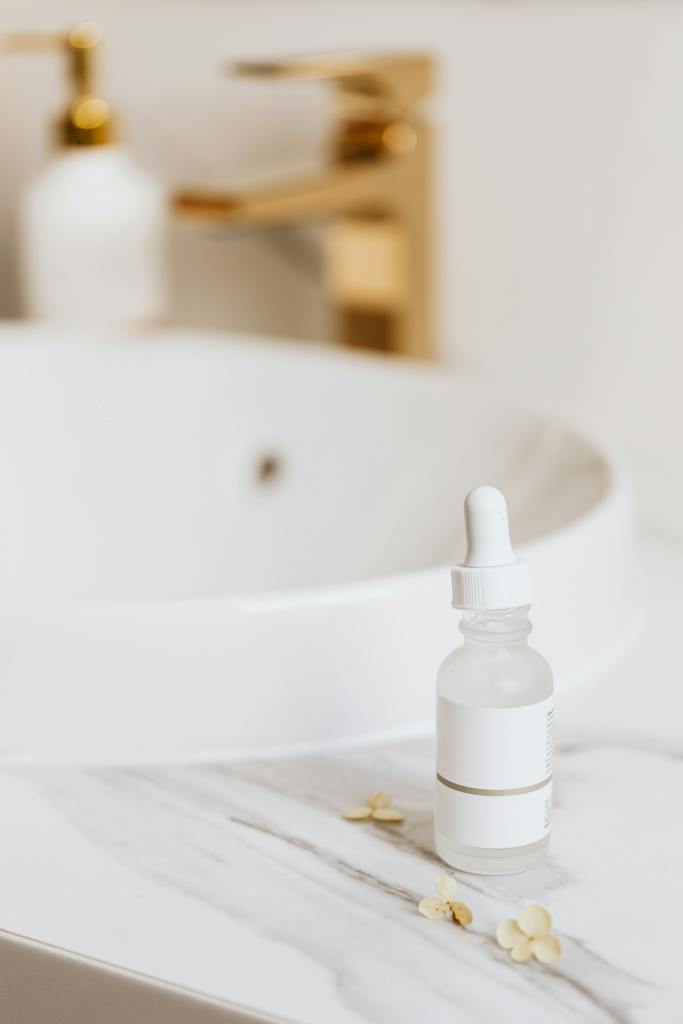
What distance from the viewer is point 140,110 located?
100 cm

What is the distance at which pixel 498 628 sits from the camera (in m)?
0.42

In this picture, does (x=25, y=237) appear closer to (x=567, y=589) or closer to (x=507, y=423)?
(x=507, y=423)

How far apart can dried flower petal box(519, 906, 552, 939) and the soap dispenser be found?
0.60 metres

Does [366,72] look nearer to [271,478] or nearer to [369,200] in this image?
[369,200]

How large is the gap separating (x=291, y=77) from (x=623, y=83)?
22 centimetres

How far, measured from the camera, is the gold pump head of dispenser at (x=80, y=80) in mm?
851

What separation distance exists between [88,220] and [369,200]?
0.18m

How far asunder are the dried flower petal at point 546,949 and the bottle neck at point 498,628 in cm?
9

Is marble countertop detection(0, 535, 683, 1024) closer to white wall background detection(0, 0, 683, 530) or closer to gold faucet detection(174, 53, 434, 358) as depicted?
white wall background detection(0, 0, 683, 530)

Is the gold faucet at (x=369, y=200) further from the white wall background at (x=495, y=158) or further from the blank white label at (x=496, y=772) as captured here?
the blank white label at (x=496, y=772)

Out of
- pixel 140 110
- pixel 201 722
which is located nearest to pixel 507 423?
pixel 201 722

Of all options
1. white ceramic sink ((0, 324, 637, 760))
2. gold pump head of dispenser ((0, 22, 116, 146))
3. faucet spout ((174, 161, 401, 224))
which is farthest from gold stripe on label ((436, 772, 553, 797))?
gold pump head of dispenser ((0, 22, 116, 146))

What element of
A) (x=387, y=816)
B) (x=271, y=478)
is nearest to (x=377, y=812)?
(x=387, y=816)

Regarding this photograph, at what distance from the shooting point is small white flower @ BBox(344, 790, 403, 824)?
0.45 meters
